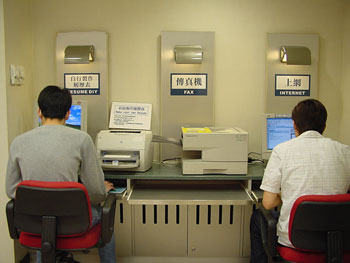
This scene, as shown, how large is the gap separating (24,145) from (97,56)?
1.37 metres

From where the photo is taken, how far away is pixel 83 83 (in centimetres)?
290

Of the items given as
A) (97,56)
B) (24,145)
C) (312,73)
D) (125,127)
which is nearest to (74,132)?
(24,145)

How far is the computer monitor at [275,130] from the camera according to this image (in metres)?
2.60

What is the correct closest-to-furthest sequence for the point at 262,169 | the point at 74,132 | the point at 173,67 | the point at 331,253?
the point at 331,253, the point at 74,132, the point at 262,169, the point at 173,67

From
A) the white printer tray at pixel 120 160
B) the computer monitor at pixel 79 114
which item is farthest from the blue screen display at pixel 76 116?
the white printer tray at pixel 120 160

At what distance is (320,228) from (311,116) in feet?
1.98

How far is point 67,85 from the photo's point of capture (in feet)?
9.53

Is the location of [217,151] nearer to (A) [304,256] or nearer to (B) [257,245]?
(B) [257,245]

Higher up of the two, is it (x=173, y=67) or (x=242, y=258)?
(x=173, y=67)

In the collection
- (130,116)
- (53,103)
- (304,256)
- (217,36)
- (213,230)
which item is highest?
(217,36)

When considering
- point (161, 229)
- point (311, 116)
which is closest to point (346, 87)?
point (311, 116)

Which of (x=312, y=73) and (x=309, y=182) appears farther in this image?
(x=312, y=73)

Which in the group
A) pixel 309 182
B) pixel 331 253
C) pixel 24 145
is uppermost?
pixel 24 145

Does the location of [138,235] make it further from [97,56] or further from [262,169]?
[97,56]
